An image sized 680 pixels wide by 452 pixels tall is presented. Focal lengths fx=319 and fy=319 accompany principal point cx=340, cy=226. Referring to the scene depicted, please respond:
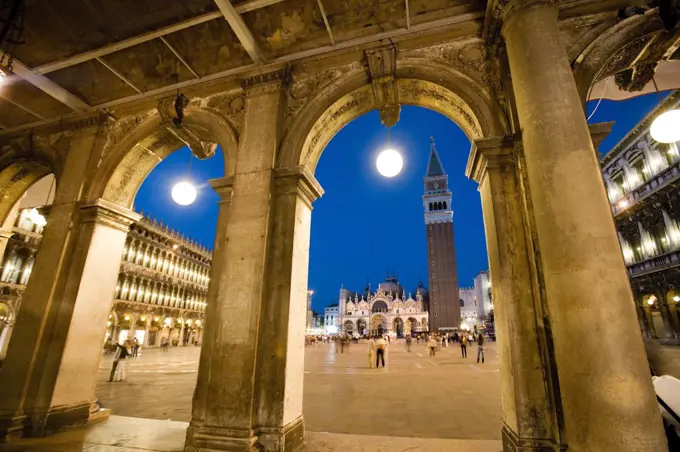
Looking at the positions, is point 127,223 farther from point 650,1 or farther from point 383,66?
point 650,1

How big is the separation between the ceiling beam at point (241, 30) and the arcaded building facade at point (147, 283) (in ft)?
83.6

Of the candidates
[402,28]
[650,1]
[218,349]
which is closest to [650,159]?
[650,1]

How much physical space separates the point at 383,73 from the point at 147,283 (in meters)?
35.6

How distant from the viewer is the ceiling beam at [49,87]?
5.26m

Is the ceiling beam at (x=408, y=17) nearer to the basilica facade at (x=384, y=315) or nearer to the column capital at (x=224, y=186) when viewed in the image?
the column capital at (x=224, y=186)

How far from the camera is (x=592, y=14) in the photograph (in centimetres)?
388

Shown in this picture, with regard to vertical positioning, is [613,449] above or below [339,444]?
above

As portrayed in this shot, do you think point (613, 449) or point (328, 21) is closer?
point (613, 449)

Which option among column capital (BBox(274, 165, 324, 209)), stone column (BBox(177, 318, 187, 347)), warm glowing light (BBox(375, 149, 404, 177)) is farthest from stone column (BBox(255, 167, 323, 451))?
stone column (BBox(177, 318, 187, 347))

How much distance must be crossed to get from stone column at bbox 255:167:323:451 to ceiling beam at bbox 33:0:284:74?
2229mm

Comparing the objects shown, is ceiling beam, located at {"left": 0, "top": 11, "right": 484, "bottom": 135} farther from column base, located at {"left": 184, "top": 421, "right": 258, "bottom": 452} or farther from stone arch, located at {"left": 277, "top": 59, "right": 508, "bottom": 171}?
column base, located at {"left": 184, "top": 421, "right": 258, "bottom": 452}

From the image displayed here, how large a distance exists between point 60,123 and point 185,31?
3.70 m

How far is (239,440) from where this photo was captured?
3412 millimetres

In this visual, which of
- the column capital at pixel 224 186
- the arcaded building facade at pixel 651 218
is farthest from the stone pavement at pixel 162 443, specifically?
the arcaded building facade at pixel 651 218
